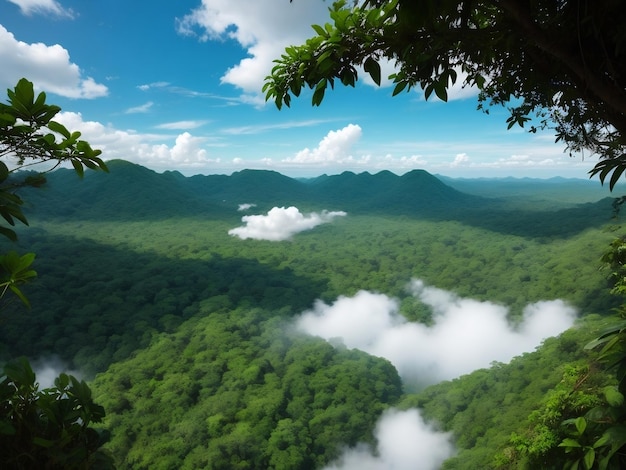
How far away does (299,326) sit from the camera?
246 ft

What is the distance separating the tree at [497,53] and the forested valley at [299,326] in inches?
63.1

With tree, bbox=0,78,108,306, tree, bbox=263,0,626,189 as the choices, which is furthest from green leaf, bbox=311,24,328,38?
tree, bbox=0,78,108,306

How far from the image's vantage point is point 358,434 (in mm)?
44469

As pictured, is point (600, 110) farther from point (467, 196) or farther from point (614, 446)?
point (467, 196)

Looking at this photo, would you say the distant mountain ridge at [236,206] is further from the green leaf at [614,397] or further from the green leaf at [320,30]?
the green leaf at [320,30]

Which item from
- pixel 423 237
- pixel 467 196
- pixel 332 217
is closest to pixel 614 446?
pixel 423 237

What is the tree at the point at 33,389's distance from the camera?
1.75m

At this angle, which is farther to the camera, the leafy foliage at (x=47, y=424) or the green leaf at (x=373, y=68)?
the green leaf at (x=373, y=68)

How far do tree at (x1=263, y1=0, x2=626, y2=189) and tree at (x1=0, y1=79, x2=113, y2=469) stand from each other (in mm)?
1355

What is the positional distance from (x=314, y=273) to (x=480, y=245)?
171 feet

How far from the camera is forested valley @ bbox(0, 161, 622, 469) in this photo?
39750 mm

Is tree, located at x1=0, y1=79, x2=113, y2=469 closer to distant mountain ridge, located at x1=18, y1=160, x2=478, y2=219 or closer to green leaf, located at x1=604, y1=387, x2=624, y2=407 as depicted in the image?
green leaf, located at x1=604, y1=387, x2=624, y2=407

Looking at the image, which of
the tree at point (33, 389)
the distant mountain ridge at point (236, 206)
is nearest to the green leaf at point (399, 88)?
the tree at point (33, 389)

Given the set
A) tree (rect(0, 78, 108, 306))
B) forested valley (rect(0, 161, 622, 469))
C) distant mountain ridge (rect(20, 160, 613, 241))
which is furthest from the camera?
distant mountain ridge (rect(20, 160, 613, 241))
